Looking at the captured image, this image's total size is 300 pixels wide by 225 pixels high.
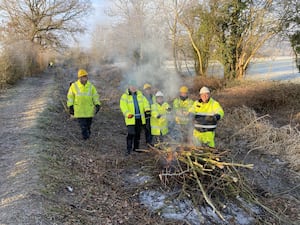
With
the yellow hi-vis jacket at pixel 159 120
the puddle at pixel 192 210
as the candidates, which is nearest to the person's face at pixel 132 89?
the yellow hi-vis jacket at pixel 159 120

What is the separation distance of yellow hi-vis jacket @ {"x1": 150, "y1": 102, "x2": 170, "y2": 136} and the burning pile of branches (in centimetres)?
133

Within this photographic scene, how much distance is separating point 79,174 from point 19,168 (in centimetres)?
101

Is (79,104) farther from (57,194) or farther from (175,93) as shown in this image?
(175,93)

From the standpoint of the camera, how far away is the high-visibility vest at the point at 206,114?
5.99m

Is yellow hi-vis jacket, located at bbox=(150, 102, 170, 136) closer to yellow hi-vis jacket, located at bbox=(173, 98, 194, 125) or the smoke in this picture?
yellow hi-vis jacket, located at bbox=(173, 98, 194, 125)

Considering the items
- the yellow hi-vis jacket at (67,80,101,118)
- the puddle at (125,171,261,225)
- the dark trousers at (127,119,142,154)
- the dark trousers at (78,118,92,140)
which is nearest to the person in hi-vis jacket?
the dark trousers at (127,119,142,154)

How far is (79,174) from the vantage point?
17.9 ft

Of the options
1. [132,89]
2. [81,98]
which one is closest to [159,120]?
[132,89]

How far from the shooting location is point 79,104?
6.91 meters

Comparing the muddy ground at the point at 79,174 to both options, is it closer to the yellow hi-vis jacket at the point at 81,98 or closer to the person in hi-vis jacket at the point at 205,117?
the yellow hi-vis jacket at the point at 81,98

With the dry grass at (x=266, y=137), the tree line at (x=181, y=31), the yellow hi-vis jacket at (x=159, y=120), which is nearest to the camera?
the yellow hi-vis jacket at (x=159, y=120)

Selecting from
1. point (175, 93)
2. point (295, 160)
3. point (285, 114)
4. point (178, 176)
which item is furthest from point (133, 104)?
point (285, 114)

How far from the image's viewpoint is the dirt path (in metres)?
3.84

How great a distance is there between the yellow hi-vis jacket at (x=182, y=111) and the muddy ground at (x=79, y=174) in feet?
3.79
